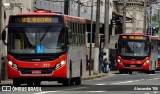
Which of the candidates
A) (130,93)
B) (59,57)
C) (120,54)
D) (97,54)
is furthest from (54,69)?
(120,54)

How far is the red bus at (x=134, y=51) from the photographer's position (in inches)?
2318

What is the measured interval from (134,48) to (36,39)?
29.2 meters

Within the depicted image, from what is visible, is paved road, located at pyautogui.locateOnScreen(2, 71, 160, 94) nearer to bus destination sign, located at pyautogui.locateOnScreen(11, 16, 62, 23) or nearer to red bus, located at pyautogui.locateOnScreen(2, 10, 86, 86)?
red bus, located at pyautogui.locateOnScreen(2, 10, 86, 86)

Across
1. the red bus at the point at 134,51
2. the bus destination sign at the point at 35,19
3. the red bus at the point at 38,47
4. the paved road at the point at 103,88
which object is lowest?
the red bus at the point at 134,51

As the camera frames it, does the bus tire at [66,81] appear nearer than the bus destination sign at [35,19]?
No

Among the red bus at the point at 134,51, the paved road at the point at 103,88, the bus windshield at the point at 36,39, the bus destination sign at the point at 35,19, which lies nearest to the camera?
the paved road at the point at 103,88

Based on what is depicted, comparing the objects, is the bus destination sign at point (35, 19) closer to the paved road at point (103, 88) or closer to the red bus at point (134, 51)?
the paved road at point (103, 88)

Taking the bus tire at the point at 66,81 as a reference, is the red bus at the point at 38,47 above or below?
above

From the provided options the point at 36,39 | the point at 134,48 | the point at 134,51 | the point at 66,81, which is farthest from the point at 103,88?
the point at 134,51

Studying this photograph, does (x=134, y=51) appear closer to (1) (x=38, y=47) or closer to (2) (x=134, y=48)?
(2) (x=134, y=48)

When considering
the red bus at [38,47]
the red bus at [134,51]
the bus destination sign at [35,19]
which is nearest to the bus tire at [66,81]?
the red bus at [38,47]

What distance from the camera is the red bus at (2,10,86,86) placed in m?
30.6

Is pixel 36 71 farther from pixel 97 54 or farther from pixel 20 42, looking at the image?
pixel 97 54

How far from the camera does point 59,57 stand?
101 feet
